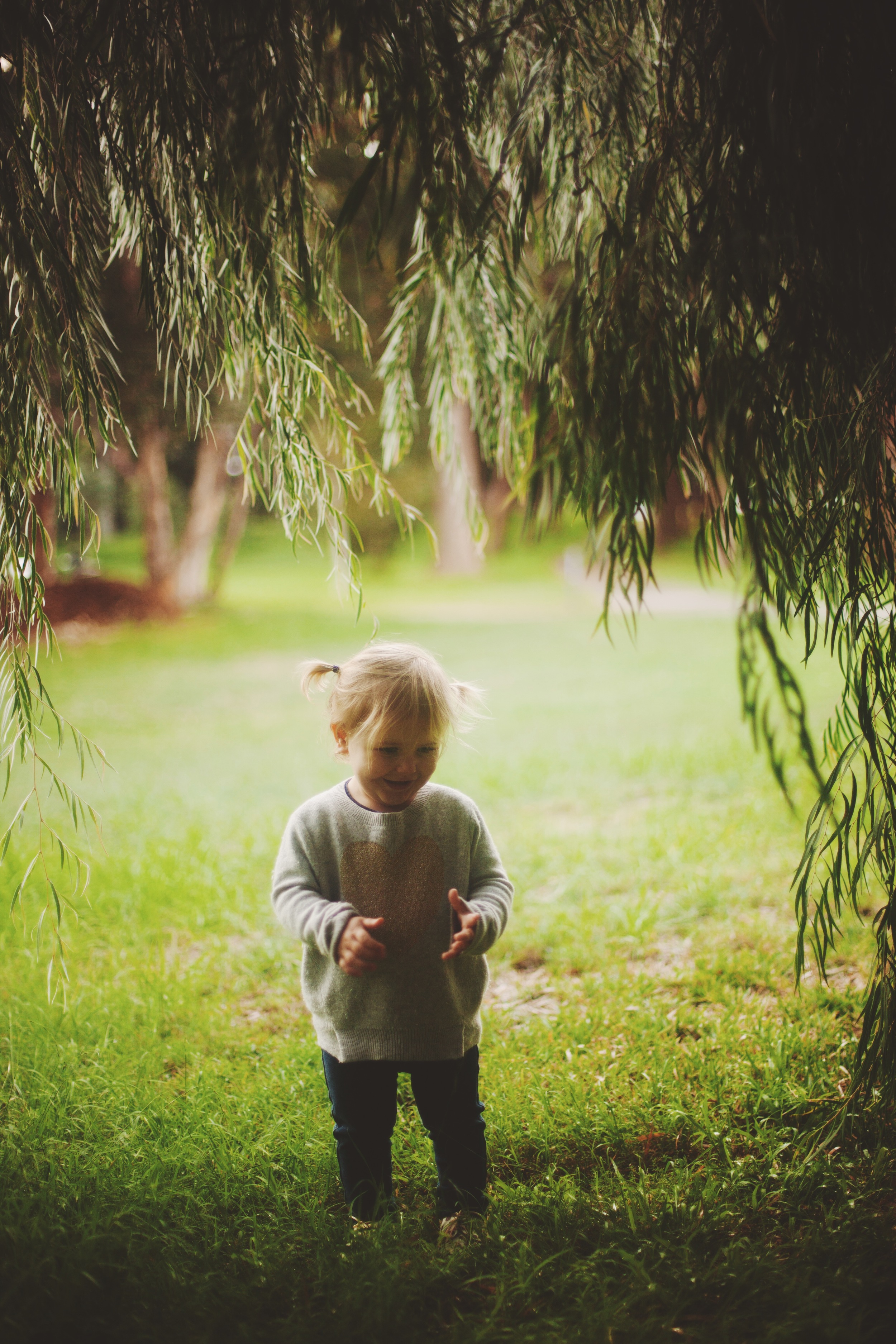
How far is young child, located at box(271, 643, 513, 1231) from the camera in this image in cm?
195

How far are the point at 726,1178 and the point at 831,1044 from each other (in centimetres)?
68

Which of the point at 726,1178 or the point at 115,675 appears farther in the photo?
the point at 115,675

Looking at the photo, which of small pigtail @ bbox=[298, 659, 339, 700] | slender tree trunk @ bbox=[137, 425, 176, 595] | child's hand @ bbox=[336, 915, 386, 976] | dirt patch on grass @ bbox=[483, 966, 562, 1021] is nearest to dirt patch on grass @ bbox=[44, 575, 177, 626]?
slender tree trunk @ bbox=[137, 425, 176, 595]

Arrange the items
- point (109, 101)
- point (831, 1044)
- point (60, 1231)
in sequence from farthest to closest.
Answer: point (831, 1044) → point (60, 1231) → point (109, 101)

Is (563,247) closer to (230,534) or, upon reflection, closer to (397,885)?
(397,885)

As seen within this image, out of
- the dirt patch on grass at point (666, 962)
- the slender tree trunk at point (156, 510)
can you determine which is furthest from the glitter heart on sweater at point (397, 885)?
the slender tree trunk at point (156, 510)

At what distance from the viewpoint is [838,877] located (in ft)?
6.31

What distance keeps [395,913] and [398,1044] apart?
0.27 m

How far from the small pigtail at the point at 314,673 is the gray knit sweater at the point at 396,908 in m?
0.25

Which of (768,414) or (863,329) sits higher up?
(863,329)

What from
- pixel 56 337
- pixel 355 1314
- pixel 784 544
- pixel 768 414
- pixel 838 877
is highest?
pixel 56 337

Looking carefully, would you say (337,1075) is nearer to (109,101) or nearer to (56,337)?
(56,337)

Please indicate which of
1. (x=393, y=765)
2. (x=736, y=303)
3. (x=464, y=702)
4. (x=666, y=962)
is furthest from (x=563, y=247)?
(x=666, y=962)

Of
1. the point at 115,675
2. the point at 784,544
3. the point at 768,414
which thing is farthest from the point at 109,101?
the point at 115,675
